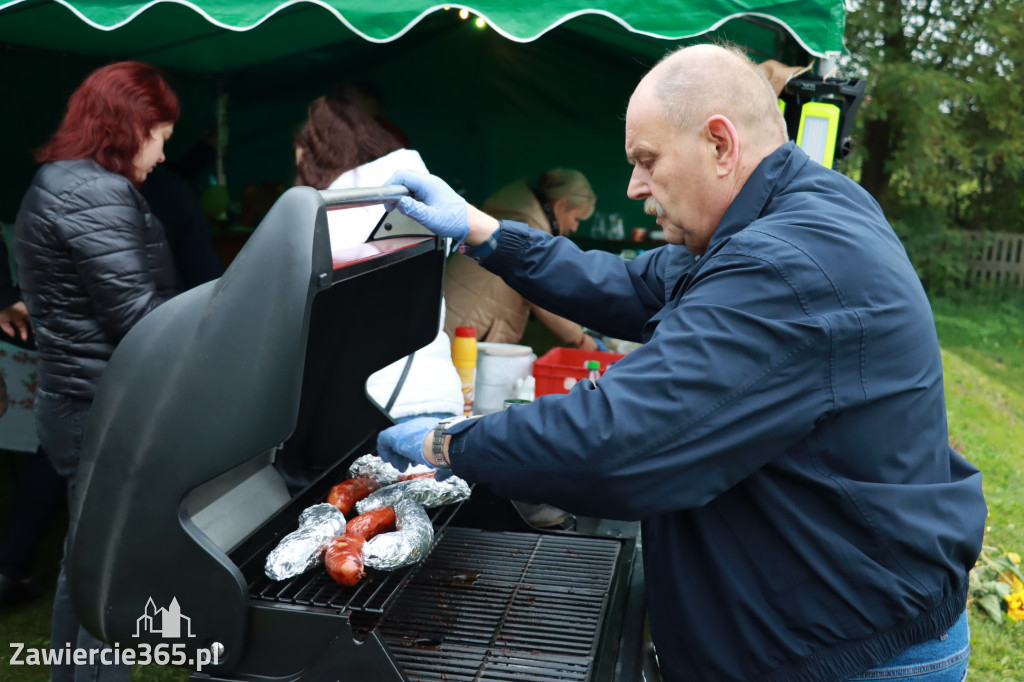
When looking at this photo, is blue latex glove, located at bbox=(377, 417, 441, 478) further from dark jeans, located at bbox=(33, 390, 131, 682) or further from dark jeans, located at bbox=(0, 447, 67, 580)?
dark jeans, located at bbox=(0, 447, 67, 580)

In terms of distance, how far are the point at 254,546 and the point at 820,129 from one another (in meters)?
3.00

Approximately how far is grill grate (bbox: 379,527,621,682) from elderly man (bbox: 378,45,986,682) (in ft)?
0.63

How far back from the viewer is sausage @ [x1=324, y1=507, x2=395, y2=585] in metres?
1.49

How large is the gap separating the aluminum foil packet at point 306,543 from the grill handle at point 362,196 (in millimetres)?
618

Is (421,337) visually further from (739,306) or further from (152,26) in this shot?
(152,26)

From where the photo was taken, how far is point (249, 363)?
4.11 feet

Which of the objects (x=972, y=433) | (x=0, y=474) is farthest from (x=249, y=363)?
(x=972, y=433)

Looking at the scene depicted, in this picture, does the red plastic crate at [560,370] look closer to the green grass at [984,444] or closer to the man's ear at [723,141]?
the man's ear at [723,141]

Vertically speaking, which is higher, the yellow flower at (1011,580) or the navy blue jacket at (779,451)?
the navy blue jacket at (779,451)

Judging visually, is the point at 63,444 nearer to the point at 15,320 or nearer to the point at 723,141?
the point at 15,320

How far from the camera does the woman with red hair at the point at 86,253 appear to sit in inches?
102

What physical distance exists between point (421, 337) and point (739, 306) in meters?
1.09

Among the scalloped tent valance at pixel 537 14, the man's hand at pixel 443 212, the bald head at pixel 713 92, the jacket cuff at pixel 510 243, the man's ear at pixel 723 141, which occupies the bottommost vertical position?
the jacket cuff at pixel 510 243

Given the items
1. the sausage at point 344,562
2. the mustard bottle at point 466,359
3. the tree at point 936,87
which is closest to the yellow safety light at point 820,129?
the mustard bottle at point 466,359
